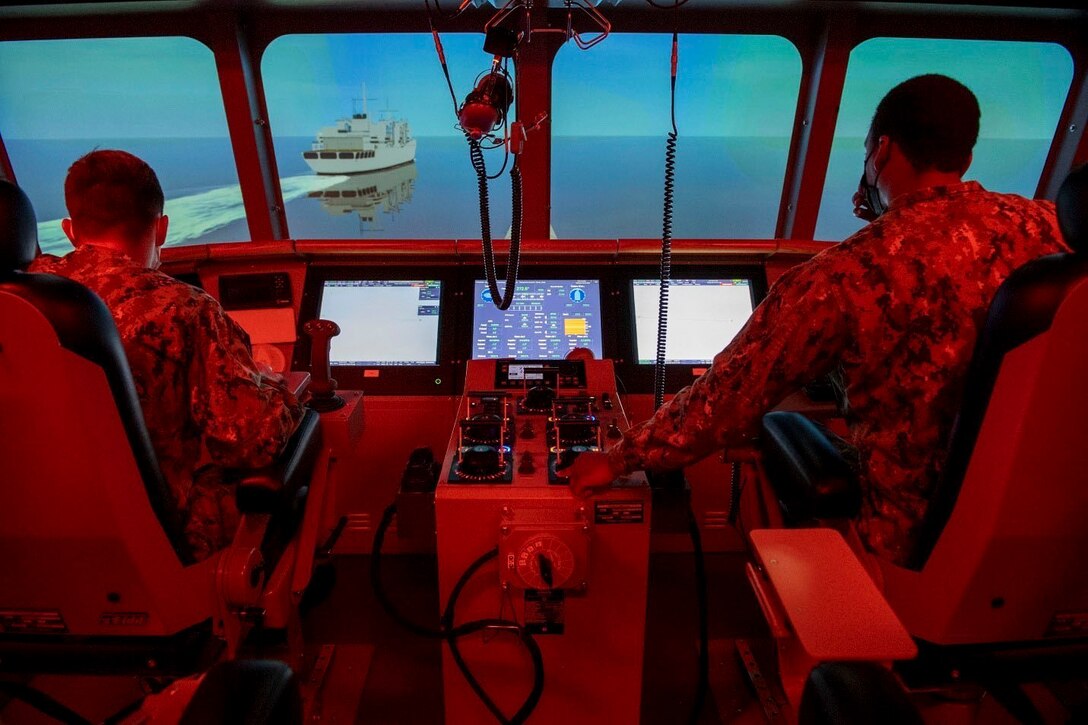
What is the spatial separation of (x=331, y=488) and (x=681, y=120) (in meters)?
1.26

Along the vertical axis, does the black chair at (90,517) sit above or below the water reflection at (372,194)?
below

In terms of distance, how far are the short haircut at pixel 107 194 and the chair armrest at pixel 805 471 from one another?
4.39 feet

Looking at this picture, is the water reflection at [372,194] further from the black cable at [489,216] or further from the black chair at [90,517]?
the black chair at [90,517]

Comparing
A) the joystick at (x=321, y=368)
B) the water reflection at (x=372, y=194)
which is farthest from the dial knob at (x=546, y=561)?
the water reflection at (x=372, y=194)

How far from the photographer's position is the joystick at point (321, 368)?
1591mm

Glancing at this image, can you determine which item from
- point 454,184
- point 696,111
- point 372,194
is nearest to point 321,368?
point 454,184

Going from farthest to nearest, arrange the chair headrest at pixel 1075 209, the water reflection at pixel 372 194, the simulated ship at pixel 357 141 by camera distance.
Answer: the simulated ship at pixel 357 141, the water reflection at pixel 372 194, the chair headrest at pixel 1075 209

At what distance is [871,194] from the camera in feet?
4.05

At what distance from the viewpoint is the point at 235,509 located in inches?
48.8

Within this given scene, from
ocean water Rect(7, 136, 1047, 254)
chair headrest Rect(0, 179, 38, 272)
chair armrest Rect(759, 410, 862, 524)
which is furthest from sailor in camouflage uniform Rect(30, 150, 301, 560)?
ocean water Rect(7, 136, 1047, 254)

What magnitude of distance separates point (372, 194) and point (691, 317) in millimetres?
2957

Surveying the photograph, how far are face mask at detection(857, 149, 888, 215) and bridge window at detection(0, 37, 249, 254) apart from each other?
2725 millimetres

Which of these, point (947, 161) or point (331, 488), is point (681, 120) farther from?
point (331, 488)

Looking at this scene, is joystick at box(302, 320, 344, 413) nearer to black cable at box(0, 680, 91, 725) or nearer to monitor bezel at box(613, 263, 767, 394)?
black cable at box(0, 680, 91, 725)
